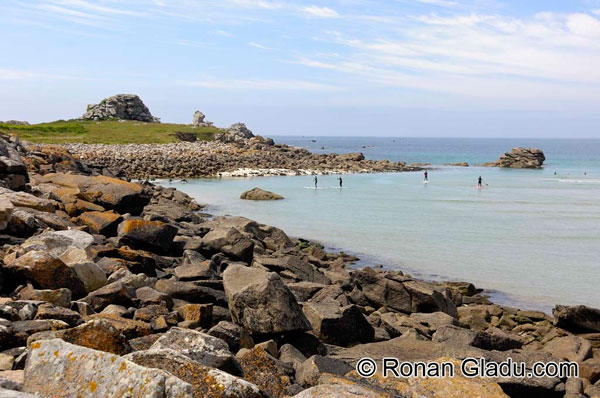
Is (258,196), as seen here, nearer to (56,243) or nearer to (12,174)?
(12,174)

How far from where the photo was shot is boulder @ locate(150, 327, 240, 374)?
5738 millimetres

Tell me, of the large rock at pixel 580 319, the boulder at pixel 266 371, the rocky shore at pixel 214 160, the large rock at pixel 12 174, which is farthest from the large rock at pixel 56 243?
the rocky shore at pixel 214 160

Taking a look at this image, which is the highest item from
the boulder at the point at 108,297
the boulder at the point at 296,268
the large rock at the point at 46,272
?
the large rock at the point at 46,272

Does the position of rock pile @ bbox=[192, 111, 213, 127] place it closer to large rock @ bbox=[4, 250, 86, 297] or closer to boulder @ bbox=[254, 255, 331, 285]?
boulder @ bbox=[254, 255, 331, 285]

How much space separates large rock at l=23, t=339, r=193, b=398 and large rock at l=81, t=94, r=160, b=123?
139 metres

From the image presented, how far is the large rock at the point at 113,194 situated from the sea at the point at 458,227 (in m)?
10.4

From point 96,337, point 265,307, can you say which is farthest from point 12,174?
point 96,337

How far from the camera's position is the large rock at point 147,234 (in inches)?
587

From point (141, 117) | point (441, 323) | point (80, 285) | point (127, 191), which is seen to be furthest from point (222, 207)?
point (141, 117)

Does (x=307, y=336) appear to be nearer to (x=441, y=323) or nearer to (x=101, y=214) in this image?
(x=441, y=323)

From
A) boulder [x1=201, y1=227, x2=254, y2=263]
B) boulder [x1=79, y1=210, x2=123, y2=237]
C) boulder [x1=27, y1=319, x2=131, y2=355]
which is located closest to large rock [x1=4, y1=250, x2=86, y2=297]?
boulder [x1=27, y1=319, x2=131, y2=355]

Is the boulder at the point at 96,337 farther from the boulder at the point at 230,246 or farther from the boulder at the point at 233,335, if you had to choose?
the boulder at the point at 230,246

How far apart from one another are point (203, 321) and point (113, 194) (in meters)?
12.4

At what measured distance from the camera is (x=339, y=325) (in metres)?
10.0
